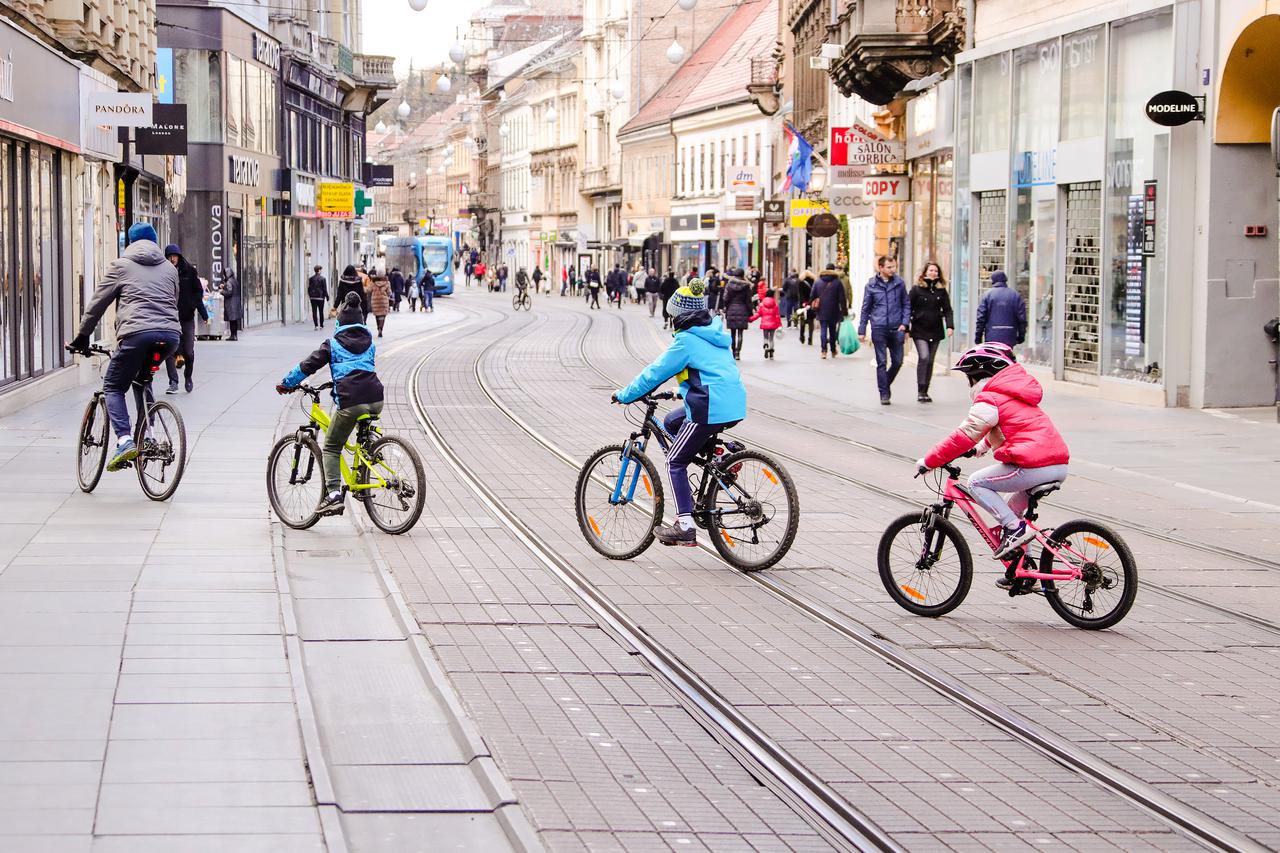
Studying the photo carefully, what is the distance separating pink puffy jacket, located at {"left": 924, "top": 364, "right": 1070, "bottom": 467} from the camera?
30.6ft

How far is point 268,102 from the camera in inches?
2041

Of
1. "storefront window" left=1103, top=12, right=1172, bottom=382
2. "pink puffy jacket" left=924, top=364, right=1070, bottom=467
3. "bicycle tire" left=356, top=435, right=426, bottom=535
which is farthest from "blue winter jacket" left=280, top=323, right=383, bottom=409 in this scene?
"storefront window" left=1103, top=12, right=1172, bottom=382

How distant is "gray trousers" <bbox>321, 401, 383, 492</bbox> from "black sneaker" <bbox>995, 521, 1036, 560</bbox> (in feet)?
14.4

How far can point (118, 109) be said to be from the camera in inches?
1003

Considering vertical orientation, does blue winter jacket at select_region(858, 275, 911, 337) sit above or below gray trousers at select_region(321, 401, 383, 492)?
above

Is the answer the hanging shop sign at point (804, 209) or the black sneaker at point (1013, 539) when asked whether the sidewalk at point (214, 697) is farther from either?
the hanging shop sign at point (804, 209)

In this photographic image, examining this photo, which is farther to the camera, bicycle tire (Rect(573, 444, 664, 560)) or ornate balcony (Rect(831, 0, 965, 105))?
ornate balcony (Rect(831, 0, 965, 105))

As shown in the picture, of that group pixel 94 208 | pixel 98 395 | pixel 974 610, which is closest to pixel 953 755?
pixel 974 610

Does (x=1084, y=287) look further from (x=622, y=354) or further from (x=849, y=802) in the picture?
(x=849, y=802)

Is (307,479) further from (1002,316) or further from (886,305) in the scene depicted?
(886,305)

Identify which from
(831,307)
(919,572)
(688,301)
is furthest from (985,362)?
(831,307)

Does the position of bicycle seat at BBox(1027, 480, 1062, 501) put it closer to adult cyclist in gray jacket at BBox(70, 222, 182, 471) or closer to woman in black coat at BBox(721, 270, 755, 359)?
adult cyclist in gray jacket at BBox(70, 222, 182, 471)

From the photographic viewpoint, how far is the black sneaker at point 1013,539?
371 inches

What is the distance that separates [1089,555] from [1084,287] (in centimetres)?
1651
